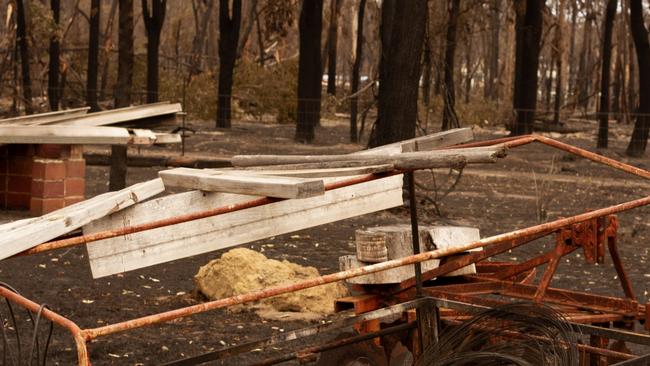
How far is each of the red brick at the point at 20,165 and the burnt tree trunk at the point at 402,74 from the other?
416 centimetres

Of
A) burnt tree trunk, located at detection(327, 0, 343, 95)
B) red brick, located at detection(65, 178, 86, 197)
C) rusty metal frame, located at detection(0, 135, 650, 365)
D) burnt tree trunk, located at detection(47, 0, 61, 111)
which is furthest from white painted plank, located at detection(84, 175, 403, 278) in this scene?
burnt tree trunk, located at detection(327, 0, 343, 95)

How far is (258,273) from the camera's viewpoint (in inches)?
340

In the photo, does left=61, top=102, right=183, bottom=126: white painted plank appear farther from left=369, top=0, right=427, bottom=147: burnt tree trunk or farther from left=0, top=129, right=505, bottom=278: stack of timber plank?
left=0, top=129, right=505, bottom=278: stack of timber plank

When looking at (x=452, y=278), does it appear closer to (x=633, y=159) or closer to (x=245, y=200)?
(x=245, y=200)

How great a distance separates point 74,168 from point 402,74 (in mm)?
4120

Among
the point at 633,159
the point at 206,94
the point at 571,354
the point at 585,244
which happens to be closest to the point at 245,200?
the point at 571,354

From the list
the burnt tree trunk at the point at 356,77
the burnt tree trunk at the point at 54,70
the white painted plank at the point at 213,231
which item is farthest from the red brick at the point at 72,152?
the burnt tree trunk at the point at 54,70

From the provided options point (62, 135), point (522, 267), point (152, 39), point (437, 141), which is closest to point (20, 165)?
point (62, 135)

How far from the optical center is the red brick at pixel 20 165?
12.0 meters

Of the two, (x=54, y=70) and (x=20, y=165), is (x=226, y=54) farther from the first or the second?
(x=20, y=165)

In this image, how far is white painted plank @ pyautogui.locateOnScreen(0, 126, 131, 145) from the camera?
11625 mm

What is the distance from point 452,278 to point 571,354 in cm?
194

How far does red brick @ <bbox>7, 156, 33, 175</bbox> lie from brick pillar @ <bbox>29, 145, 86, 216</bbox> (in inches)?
2.9

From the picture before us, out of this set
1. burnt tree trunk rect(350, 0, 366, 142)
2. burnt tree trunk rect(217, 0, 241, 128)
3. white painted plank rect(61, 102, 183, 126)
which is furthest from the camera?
burnt tree trunk rect(217, 0, 241, 128)
